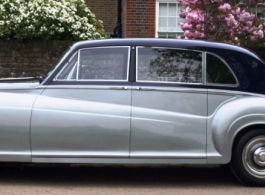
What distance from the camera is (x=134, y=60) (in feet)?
25.5

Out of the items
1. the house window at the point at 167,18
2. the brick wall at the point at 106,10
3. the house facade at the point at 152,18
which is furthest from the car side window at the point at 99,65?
the brick wall at the point at 106,10

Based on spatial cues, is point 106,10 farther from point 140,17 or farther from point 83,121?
point 83,121

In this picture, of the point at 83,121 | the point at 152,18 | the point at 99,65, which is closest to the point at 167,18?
the point at 152,18

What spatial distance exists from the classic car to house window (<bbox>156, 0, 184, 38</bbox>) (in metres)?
7.97

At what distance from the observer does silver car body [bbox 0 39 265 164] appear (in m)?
7.54

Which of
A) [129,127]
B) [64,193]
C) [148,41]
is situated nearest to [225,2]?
[148,41]

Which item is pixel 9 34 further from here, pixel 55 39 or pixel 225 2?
pixel 225 2

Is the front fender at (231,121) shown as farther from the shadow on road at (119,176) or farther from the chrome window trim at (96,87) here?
the chrome window trim at (96,87)

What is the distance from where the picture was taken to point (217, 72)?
307 inches

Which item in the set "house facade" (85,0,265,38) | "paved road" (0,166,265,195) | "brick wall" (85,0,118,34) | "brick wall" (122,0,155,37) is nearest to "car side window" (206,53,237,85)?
"paved road" (0,166,265,195)

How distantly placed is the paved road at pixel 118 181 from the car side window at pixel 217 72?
1370mm

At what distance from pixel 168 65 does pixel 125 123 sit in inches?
37.5

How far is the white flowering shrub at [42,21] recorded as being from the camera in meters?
12.4

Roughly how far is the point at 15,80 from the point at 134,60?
1743 millimetres
